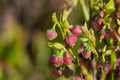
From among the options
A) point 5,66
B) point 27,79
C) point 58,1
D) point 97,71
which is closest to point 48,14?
point 58,1

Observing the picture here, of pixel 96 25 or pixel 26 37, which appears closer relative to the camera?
pixel 96 25

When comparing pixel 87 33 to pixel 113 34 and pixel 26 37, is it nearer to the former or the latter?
pixel 113 34

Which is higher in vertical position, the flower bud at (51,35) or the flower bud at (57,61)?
the flower bud at (51,35)

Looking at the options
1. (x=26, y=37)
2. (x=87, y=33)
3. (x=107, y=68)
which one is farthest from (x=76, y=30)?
(x=26, y=37)

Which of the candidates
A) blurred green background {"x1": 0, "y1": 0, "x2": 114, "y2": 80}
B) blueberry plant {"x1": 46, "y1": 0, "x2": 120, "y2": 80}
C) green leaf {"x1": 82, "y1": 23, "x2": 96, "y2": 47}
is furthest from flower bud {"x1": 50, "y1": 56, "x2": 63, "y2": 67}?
blurred green background {"x1": 0, "y1": 0, "x2": 114, "y2": 80}

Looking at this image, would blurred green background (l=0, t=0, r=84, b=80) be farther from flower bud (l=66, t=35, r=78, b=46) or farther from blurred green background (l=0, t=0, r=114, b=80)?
flower bud (l=66, t=35, r=78, b=46)

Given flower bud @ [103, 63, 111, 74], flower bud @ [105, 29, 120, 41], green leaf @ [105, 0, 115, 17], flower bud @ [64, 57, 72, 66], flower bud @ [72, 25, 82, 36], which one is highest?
green leaf @ [105, 0, 115, 17]

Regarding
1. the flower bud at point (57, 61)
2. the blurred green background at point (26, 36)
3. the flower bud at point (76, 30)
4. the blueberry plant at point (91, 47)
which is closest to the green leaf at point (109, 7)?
the blueberry plant at point (91, 47)

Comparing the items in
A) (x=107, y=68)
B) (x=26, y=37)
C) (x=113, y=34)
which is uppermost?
(x=26, y=37)

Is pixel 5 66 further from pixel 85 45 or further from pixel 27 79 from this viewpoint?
pixel 85 45

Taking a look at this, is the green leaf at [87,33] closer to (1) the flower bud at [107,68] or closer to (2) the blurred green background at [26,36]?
(1) the flower bud at [107,68]
